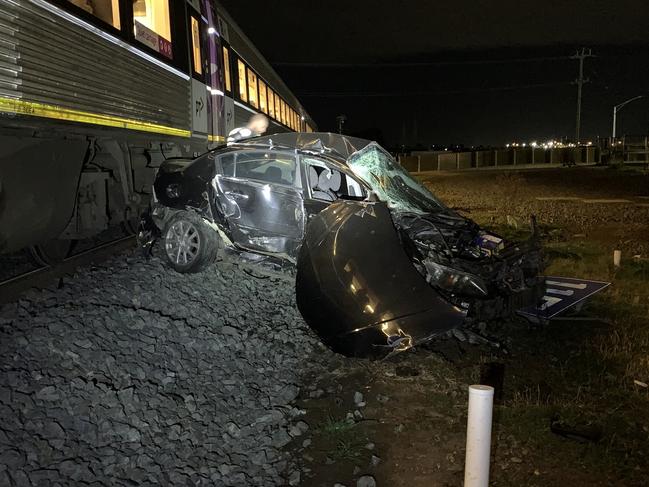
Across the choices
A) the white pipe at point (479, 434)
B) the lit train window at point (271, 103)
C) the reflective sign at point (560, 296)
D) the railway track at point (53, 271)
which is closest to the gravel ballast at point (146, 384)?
the railway track at point (53, 271)

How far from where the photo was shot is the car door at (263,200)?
→ 20.2 ft

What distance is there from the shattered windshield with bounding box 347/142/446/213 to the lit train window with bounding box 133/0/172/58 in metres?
3.58

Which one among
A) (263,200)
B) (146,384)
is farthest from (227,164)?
(146,384)

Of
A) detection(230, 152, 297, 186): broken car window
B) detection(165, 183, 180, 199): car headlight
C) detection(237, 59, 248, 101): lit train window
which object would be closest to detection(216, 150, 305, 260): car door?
detection(230, 152, 297, 186): broken car window

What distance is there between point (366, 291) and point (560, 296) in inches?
122

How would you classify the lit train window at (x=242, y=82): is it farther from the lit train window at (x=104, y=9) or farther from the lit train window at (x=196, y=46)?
the lit train window at (x=104, y=9)

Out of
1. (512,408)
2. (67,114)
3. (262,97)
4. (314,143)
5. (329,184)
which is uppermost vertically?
(262,97)

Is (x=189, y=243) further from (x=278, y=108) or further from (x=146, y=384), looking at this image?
(x=278, y=108)

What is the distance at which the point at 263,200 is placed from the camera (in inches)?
250

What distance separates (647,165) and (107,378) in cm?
3564

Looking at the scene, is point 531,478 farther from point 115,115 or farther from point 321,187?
point 115,115

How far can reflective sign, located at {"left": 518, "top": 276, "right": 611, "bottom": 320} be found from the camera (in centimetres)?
608

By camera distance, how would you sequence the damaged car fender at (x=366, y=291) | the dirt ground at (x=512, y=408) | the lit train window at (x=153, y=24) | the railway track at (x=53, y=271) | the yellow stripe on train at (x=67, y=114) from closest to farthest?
1. the dirt ground at (x=512, y=408)
2. the damaged car fender at (x=366, y=291)
3. the yellow stripe on train at (x=67, y=114)
4. the railway track at (x=53, y=271)
5. the lit train window at (x=153, y=24)

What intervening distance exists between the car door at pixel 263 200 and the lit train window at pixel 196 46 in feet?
13.5
